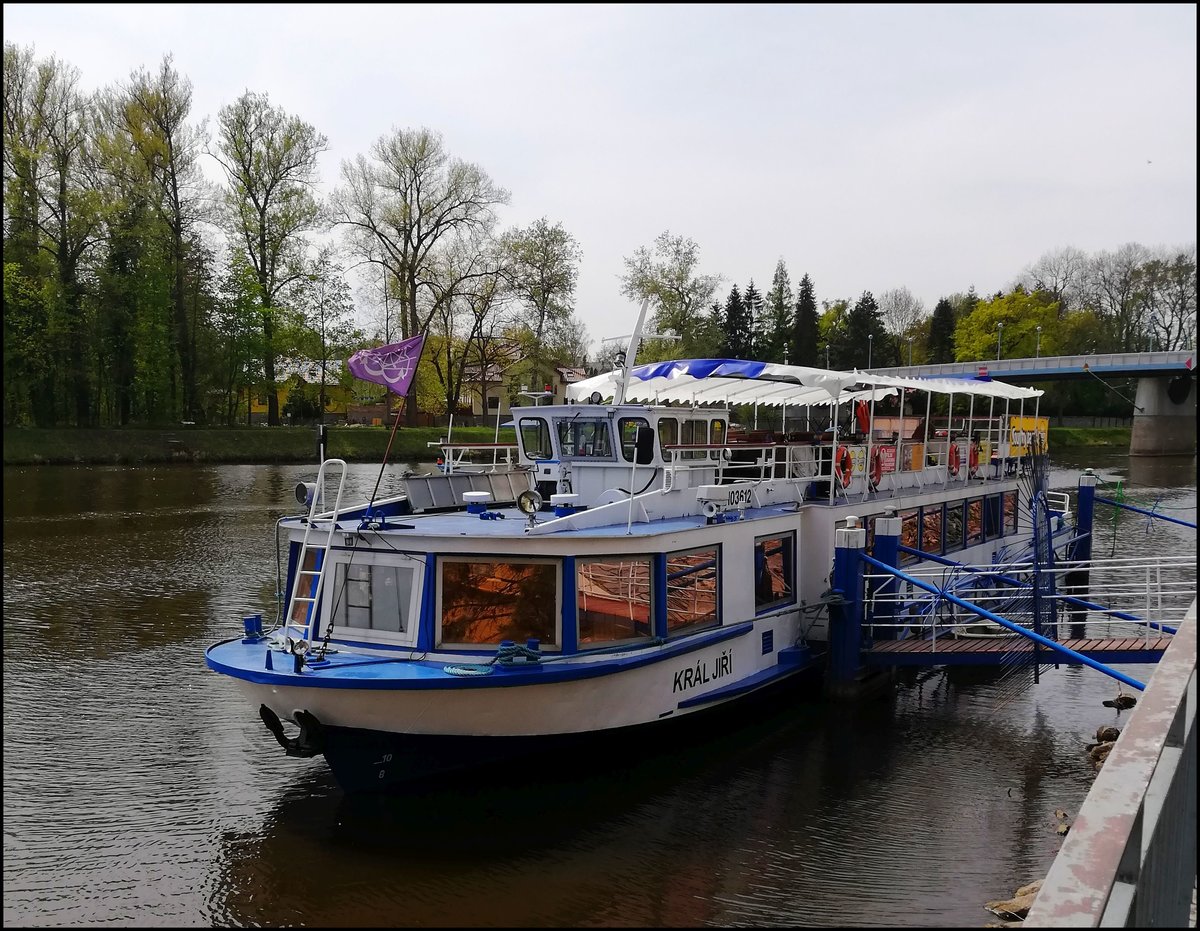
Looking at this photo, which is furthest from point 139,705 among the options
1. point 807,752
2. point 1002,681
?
point 1002,681

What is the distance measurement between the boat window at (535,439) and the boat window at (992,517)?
439 inches

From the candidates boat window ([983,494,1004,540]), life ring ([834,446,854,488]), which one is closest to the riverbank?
boat window ([983,494,1004,540])

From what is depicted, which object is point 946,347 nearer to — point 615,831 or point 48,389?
point 48,389

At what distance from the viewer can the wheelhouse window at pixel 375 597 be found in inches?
401

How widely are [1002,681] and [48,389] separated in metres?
43.6

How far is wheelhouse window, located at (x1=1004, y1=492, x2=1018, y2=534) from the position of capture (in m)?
22.0

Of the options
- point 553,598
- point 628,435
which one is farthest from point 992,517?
point 553,598

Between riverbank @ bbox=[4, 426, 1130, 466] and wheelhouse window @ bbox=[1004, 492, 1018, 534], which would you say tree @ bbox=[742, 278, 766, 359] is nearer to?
riverbank @ bbox=[4, 426, 1130, 466]

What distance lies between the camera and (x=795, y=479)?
14.2m

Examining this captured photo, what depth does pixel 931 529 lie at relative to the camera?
18.2 m

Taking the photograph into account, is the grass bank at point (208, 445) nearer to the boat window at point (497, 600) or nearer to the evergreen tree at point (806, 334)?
the boat window at point (497, 600)

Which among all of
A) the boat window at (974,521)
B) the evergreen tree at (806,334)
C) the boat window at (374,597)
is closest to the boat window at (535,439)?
the boat window at (374,597)

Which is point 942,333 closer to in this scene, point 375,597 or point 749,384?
point 749,384

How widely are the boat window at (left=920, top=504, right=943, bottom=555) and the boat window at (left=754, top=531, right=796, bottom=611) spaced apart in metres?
5.05
